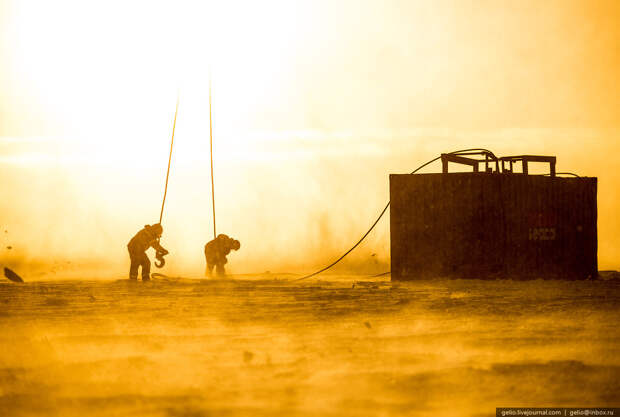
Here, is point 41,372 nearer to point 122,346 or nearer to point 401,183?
point 122,346

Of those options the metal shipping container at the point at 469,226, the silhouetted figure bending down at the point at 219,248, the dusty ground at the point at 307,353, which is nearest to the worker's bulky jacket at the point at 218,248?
the silhouetted figure bending down at the point at 219,248

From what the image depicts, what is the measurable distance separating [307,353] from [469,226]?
9898mm

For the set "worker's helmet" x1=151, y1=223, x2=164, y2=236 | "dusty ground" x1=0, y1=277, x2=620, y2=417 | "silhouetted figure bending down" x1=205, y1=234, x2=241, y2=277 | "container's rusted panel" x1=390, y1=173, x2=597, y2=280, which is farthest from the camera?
"silhouetted figure bending down" x1=205, y1=234, x2=241, y2=277

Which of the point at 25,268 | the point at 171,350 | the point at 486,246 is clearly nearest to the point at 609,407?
the point at 171,350

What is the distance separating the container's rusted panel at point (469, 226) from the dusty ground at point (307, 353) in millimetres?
3129

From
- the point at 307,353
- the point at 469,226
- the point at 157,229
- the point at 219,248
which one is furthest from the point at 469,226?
the point at 307,353

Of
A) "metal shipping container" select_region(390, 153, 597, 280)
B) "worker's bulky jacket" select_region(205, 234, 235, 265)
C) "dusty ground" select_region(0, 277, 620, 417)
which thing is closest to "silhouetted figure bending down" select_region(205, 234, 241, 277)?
"worker's bulky jacket" select_region(205, 234, 235, 265)

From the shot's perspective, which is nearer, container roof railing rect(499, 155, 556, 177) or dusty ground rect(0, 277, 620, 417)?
dusty ground rect(0, 277, 620, 417)

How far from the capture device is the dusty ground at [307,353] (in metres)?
6.40

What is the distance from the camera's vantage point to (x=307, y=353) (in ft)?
27.8

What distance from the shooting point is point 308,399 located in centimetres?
643

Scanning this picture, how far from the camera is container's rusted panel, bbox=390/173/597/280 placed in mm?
17750

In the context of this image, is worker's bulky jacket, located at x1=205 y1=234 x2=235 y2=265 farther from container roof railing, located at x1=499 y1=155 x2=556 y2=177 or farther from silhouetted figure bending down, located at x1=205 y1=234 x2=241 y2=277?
container roof railing, located at x1=499 y1=155 x2=556 y2=177

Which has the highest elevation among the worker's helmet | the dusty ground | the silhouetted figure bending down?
the worker's helmet
